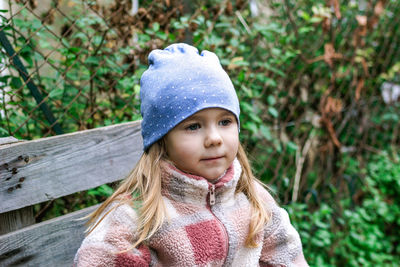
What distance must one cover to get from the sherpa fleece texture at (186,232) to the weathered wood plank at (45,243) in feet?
0.90

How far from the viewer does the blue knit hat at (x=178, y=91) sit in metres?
1.39

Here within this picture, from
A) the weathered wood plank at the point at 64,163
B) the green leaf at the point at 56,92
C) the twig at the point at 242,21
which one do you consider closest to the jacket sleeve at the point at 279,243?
the weathered wood plank at the point at 64,163

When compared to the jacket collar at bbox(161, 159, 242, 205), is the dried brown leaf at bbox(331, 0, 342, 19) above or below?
above

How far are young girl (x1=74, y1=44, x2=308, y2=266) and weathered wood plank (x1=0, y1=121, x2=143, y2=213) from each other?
229mm

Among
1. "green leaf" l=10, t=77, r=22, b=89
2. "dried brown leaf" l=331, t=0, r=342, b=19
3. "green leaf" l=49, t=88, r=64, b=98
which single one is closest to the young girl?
"green leaf" l=49, t=88, r=64, b=98

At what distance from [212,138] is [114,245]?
1.62 feet

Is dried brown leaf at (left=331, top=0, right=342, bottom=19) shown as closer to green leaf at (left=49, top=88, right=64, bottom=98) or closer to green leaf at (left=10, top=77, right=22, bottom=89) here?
green leaf at (left=49, top=88, right=64, bottom=98)

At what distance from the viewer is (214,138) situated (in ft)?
4.56

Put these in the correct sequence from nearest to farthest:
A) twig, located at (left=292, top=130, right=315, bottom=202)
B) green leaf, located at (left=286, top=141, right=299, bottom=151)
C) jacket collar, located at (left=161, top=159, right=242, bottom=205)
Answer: jacket collar, located at (left=161, top=159, right=242, bottom=205)
green leaf, located at (left=286, top=141, right=299, bottom=151)
twig, located at (left=292, top=130, right=315, bottom=202)

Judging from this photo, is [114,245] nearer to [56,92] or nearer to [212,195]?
[212,195]

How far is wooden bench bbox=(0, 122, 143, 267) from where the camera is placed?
1.50m

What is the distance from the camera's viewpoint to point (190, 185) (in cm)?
146

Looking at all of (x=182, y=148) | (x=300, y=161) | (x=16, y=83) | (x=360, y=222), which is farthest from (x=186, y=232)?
(x=360, y=222)

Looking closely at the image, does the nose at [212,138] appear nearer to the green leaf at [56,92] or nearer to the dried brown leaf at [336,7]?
the green leaf at [56,92]
